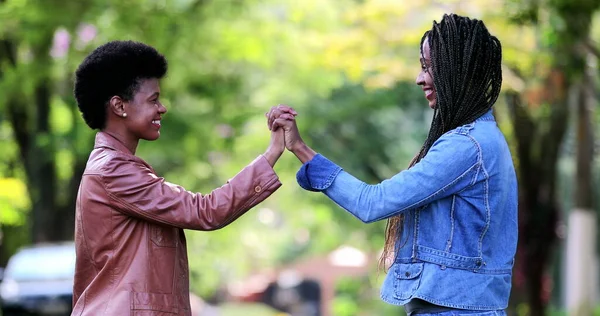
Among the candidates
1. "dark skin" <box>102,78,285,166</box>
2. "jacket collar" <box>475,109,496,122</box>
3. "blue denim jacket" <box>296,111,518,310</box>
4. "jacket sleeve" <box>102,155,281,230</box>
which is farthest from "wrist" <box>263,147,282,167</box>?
"jacket collar" <box>475,109,496,122</box>

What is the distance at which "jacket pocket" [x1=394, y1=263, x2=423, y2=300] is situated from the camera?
3771mm

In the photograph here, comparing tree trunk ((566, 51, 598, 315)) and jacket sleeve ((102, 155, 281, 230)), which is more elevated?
tree trunk ((566, 51, 598, 315))

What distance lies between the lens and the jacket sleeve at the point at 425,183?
373cm

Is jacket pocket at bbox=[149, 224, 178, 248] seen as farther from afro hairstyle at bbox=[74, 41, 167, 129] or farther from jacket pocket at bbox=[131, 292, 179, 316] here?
afro hairstyle at bbox=[74, 41, 167, 129]

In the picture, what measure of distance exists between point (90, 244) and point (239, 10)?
37.5 feet

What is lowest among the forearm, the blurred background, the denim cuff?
the denim cuff

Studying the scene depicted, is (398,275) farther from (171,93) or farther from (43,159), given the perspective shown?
(43,159)

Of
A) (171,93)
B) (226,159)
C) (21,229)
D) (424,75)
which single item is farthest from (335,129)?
(424,75)

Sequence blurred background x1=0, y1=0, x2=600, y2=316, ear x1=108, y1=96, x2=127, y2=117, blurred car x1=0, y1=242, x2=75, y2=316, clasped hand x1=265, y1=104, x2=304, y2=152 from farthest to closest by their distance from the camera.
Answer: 1. blurred car x1=0, y1=242, x2=75, y2=316
2. blurred background x1=0, y1=0, x2=600, y2=316
3. clasped hand x1=265, y1=104, x2=304, y2=152
4. ear x1=108, y1=96, x2=127, y2=117

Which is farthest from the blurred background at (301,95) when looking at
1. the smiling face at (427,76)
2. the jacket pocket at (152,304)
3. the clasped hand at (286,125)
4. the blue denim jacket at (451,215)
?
the jacket pocket at (152,304)

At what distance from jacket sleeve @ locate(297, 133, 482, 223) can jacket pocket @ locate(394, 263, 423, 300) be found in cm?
19

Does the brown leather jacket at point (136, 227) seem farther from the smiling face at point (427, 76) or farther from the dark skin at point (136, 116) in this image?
the smiling face at point (427, 76)

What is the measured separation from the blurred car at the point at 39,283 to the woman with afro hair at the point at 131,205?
11317 mm

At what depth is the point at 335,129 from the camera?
65.7 ft
